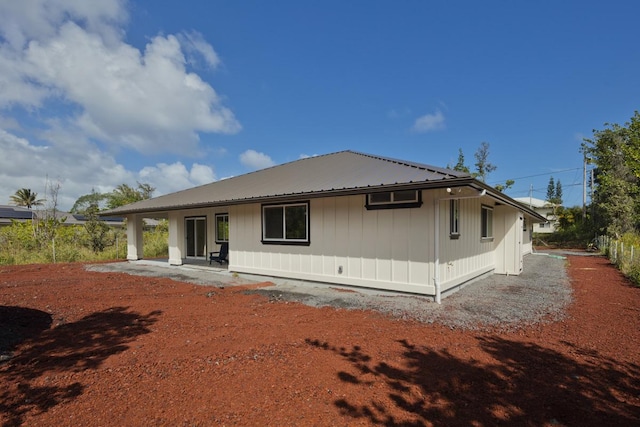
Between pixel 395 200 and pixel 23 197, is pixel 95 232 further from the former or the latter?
pixel 23 197

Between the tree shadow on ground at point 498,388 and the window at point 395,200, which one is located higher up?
the window at point 395,200

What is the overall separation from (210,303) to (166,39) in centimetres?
896

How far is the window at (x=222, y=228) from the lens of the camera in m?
12.2

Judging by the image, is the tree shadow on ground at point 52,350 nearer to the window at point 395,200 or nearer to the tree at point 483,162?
the window at point 395,200

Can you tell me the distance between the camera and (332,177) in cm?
826

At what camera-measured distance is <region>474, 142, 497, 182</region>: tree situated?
4041 centimetres

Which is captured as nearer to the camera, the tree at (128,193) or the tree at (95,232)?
the tree at (95,232)

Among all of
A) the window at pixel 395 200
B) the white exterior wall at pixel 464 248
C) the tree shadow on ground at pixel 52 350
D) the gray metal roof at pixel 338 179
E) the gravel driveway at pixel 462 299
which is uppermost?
the gray metal roof at pixel 338 179

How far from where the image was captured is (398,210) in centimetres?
675

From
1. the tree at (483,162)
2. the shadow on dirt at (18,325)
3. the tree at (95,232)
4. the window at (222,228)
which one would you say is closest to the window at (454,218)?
the shadow on dirt at (18,325)

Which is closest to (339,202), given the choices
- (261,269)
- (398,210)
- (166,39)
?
(398,210)

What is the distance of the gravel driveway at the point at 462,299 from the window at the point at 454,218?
1372 mm

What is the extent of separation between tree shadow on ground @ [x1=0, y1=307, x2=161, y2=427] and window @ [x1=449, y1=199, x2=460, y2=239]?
6.20 m

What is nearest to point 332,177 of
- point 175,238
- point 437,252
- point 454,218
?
point 454,218
